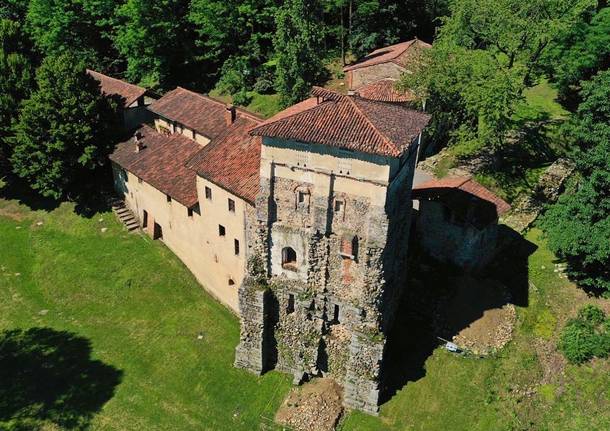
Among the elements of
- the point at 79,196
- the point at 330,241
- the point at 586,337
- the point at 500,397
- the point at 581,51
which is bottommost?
the point at 500,397

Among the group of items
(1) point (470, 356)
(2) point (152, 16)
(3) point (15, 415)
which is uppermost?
(2) point (152, 16)

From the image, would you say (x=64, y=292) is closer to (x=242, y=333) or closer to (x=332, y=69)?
(x=242, y=333)

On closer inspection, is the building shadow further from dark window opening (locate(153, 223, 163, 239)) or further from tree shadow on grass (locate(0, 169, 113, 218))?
tree shadow on grass (locate(0, 169, 113, 218))

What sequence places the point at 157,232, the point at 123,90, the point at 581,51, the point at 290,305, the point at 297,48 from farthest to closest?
the point at 123,90, the point at 581,51, the point at 297,48, the point at 157,232, the point at 290,305

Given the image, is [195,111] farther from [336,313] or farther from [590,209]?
[590,209]

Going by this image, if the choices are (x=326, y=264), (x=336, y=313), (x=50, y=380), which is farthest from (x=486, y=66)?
(x=50, y=380)

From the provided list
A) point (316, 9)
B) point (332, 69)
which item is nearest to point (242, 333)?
point (316, 9)

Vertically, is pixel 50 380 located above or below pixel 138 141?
below
